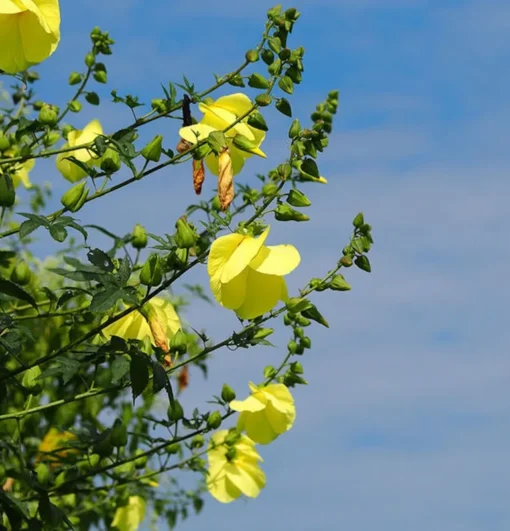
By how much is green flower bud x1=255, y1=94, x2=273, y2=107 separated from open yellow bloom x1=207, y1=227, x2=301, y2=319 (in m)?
0.25

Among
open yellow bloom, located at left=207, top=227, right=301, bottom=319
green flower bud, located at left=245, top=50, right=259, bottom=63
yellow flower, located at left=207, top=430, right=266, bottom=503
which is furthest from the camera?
yellow flower, located at left=207, top=430, right=266, bottom=503

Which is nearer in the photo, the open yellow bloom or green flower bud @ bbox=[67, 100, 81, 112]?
the open yellow bloom

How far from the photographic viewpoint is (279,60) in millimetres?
1912

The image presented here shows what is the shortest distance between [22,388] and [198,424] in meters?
0.46

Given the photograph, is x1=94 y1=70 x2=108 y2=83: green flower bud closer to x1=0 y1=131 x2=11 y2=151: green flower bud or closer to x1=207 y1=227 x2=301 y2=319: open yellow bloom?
x1=0 y1=131 x2=11 y2=151: green flower bud

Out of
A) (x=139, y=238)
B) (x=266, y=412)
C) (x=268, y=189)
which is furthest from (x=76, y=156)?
(x=266, y=412)

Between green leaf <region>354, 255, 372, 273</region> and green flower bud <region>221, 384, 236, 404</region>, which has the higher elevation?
green leaf <region>354, 255, 372, 273</region>

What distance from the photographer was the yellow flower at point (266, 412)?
2.39 m

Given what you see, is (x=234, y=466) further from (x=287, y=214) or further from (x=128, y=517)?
(x=287, y=214)

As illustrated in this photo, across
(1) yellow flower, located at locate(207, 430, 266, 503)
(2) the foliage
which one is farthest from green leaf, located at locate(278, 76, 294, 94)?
(1) yellow flower, located at locate(207, 430, 266, 503)

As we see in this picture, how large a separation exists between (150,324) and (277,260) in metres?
0.30

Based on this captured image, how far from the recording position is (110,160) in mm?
1879

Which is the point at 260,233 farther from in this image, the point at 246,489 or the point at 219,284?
the point at 246,489

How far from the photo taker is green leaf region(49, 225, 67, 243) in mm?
1674
